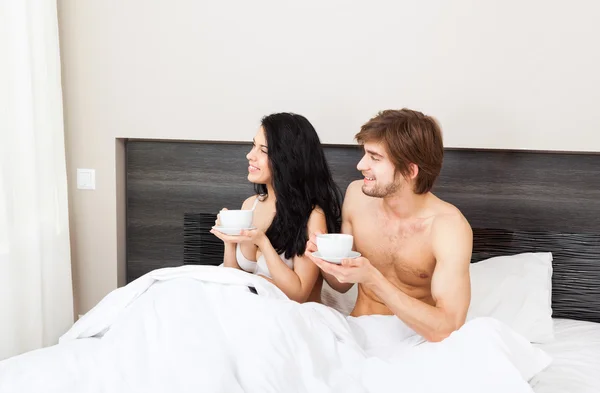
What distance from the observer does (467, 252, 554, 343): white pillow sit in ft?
6.53

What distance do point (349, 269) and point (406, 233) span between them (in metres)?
0.41

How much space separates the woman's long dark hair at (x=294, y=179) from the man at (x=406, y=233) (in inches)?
5.4

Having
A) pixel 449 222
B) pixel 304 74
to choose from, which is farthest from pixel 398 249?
pixel 304 74

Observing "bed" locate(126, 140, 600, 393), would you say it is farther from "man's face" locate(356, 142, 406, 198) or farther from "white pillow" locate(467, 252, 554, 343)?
"man's face" locate(356, 142, 406, 198)

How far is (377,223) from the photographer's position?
1.96 m

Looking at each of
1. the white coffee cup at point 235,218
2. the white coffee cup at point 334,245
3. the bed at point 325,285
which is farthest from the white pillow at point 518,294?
the white coffee cup at point 235,218

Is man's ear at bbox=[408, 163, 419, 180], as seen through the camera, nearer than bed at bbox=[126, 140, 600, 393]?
Yes

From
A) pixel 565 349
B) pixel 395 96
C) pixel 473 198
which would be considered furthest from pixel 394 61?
pixel 565 349

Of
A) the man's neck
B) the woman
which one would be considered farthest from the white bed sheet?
the woman

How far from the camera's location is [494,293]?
206 centimetres

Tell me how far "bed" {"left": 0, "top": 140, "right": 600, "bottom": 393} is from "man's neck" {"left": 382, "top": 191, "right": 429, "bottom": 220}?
410 mm

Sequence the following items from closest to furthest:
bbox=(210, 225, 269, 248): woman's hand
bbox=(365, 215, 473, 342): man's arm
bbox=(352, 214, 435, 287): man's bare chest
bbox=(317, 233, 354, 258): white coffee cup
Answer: bbox=(317, 233, 354, 258): white coffee cup, bbox=(365, 215, 473, 342): man's arm, bbox=(210, 225, 269, 248): woman's hand, bbox=(352, 214, 435, 287): man's bare chest

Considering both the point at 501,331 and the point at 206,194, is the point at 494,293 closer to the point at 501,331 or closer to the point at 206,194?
the point at 501,331

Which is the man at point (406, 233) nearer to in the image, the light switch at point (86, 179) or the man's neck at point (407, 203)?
the man's neck at point (407, 203)
